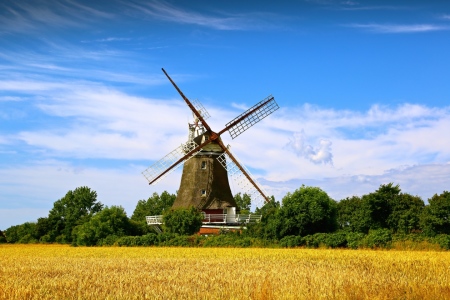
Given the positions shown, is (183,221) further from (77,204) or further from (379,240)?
(77,204)

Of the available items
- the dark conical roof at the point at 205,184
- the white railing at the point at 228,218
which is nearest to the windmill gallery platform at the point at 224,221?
the white railing at the point at 228,218

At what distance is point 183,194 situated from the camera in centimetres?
5766

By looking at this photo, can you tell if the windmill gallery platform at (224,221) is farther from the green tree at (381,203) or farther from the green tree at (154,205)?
the green tree at (154,205)

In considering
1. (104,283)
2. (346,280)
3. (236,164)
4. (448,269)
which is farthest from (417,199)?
(104,283)

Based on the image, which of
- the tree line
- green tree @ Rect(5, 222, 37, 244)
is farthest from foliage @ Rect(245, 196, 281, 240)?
green tree @ Rect(5, 222, 37, 244)

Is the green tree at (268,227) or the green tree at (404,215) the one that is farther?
the green tree at (404,215)

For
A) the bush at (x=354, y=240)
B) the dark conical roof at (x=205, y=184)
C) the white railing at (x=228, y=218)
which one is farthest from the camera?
the dark conical roof at (x=205, y=184)

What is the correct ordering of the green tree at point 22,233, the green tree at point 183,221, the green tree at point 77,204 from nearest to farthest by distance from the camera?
the green tree at point 183,221 → the green tree at point 22,233 → the green tree at point 77,204

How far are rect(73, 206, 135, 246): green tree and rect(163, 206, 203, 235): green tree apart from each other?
477 cm

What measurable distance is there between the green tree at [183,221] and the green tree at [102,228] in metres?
4.77

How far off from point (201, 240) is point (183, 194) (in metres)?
12.4

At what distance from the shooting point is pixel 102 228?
178ft

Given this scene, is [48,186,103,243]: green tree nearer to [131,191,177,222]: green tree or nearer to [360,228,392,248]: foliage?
[131,191,177,222]: green tree

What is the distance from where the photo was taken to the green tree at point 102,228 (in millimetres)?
54188
